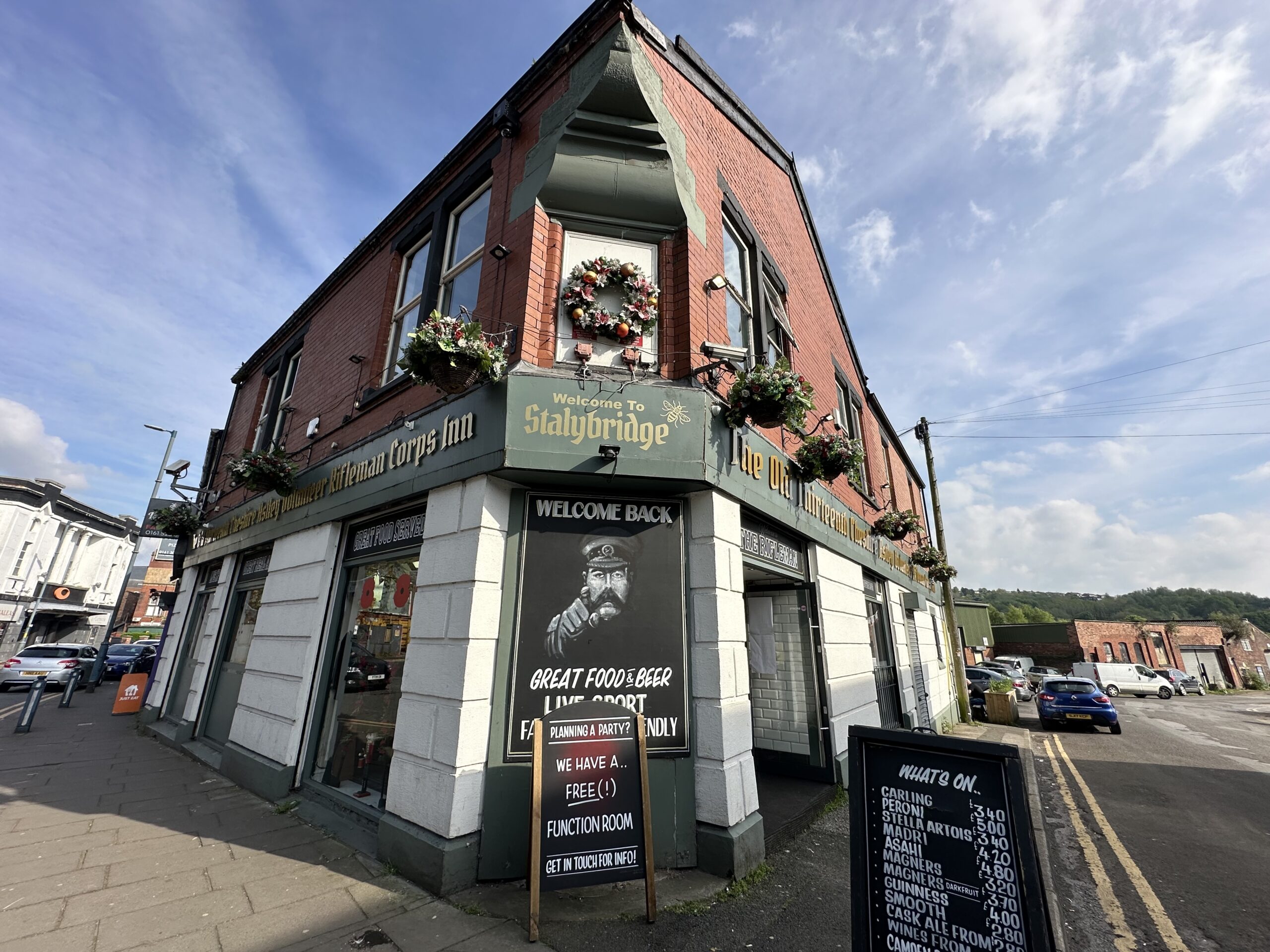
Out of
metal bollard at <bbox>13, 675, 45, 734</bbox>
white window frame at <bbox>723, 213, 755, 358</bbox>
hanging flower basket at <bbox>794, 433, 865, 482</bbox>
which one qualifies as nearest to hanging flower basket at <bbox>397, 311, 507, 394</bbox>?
white window frame at <bbox>723, 213, 755, 358</bbox>

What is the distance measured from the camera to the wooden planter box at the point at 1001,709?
18594mm

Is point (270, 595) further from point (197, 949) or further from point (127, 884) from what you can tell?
point (197, 949)

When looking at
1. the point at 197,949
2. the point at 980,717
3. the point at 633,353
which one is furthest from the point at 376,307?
the point at 980,717

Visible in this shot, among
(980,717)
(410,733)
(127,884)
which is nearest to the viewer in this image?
(127,884)

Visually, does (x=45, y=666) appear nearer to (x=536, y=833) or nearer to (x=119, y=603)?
(x=119, y=603)

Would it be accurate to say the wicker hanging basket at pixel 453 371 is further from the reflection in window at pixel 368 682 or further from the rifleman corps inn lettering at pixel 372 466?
the reflection in window at pixel 368 682

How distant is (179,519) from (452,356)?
1232 cm

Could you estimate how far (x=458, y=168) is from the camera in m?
8.28

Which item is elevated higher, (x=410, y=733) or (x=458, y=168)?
(x=458, y=168)

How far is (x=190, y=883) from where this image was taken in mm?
4383

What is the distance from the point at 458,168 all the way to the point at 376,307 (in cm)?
267

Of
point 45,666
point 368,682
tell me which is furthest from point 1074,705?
point 45,666

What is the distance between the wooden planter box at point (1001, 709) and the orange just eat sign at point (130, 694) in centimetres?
2616

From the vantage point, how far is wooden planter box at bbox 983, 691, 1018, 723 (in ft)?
61.0
